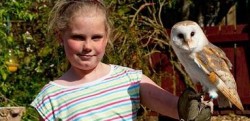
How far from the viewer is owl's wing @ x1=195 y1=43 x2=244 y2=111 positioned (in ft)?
6.38

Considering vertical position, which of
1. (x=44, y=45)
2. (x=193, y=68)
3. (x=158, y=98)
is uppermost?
(x=193, y=68)

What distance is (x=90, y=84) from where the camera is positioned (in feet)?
6.84

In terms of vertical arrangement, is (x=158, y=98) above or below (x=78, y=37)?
below

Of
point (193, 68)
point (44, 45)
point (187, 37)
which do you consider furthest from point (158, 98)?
point (44, 45)

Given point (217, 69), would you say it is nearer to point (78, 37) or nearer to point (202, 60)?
point (202, 60)

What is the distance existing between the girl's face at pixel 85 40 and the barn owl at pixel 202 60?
259 mm

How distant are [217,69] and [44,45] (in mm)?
3002

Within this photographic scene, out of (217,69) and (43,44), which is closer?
(217,69)

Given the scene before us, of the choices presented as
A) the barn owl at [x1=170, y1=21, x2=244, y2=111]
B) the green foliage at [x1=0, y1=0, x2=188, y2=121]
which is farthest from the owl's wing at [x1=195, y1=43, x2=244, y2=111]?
the green foliage at [x1=0, y1=0, x2=188, y2=121]

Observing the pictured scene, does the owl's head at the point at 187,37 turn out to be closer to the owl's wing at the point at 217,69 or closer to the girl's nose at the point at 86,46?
the owl's wing at the point at 217,69

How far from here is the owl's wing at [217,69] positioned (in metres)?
1.95

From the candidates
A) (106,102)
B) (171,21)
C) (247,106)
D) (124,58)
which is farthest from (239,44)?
(106,102)

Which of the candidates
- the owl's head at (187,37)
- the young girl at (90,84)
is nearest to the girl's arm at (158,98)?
the young girl at (90,84)

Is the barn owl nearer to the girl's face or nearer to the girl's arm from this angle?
the girl's arm
